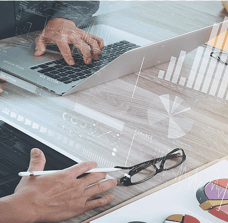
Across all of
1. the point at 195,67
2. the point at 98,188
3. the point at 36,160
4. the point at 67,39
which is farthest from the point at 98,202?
the point at 67,39

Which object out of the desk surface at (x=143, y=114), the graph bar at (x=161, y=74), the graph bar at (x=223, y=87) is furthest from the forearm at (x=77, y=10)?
the graph bar at (x=223, y=87)

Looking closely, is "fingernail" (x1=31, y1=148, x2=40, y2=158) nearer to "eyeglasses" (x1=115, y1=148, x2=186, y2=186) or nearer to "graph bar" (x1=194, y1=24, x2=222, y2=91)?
"eyeglasses" (x1=115, y1=148, x2=186, y2=186)

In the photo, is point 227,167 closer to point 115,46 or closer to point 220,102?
point 220,102

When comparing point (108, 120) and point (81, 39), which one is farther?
point (81, 39)

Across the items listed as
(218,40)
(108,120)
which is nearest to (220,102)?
(218,40)

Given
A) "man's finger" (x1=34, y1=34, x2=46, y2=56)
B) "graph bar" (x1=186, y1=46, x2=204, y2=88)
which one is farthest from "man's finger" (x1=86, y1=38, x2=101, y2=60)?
"graph bar" (x1=186, y1=46, x2=204, y2=88)

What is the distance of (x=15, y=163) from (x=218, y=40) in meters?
0.46

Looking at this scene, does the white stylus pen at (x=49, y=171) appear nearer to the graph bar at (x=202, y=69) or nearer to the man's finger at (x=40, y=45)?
the graph bar at (x=202, y=69)

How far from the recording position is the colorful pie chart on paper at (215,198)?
42 cm

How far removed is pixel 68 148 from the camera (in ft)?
1.65

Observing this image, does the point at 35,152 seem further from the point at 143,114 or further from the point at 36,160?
the point at 143,114

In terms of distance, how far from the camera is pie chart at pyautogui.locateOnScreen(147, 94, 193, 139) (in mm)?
549

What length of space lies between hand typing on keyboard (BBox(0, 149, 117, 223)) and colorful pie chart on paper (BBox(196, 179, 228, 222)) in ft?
0.47

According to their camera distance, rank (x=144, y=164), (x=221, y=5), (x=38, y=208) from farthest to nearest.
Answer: (x=221, y=5) → (x=144, y=164) → (x=38, y=208)
